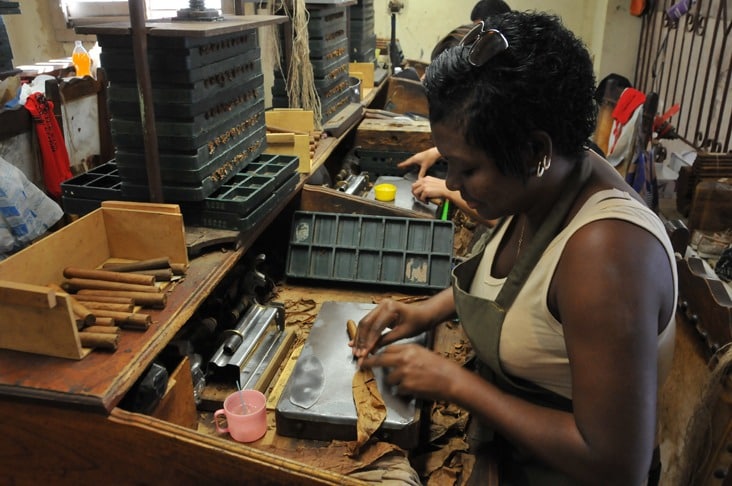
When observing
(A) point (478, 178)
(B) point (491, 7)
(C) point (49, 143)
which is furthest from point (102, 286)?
(B) point (491, 7)

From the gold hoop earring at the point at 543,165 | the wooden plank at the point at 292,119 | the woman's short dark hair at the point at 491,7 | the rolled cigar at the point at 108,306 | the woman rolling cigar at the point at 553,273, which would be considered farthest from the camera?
the woman's short dark hair at the point at 491,7

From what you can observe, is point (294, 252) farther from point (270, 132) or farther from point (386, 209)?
point (270, 132)

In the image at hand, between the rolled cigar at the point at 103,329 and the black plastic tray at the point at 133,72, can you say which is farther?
the black plastic tray at the point at 133,72

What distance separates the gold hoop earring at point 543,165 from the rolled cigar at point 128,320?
85 centimetres

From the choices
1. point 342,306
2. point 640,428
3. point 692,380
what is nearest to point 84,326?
point 342,306

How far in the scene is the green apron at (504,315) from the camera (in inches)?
41.3

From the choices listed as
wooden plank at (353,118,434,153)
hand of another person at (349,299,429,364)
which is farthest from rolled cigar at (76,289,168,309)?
wooden plank at (353,118,434,153)

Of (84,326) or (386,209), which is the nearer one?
(84,326)

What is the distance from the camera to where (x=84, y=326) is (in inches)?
45.1

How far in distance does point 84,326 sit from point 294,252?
922mm

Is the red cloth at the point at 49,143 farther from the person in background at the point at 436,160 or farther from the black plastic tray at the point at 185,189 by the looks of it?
→ the person in background at the point at 436,160

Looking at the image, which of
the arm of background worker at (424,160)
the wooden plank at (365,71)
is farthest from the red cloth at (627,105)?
the wooden plank at (365,71)

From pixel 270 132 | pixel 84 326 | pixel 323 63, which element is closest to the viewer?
pixel 84 326

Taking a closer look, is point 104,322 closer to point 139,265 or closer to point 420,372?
point 139,265
